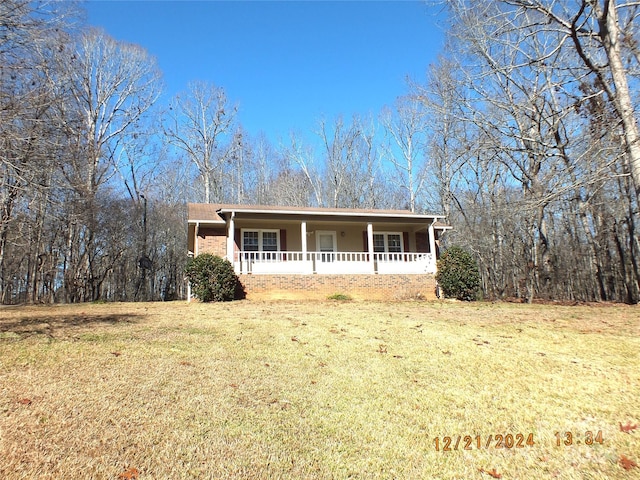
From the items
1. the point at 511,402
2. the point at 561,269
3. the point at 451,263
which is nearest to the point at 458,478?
the point at 511,402

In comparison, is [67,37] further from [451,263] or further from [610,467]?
[451,263]

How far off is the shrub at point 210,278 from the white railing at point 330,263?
1220mm

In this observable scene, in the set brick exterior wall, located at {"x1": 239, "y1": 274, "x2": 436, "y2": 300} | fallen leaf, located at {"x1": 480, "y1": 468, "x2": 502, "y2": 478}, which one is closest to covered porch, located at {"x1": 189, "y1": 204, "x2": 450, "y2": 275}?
brick exterior wall, located at {"x1": 239, "y1": 274, "x2": 436, "y2": 300}

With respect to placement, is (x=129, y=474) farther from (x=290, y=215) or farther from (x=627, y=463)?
(x=290, y=215)

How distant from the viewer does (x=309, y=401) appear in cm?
416

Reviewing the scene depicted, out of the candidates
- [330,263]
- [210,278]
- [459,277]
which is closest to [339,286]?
[330,263]

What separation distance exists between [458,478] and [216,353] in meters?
3.87

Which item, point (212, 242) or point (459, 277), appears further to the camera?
point (212, 242)

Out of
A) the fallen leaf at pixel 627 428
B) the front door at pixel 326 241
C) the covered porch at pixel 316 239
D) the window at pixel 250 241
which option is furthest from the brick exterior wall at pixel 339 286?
the fallen leaf at pixel 627 428

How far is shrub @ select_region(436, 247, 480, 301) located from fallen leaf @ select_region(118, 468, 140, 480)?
14016mm

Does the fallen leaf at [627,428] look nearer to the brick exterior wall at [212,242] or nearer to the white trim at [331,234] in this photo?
the white trim at [331,234]

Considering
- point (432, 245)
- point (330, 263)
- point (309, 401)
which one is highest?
point (432, 245)

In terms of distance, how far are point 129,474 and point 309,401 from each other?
192 cm

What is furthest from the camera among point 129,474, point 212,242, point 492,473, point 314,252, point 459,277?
point 212,242
